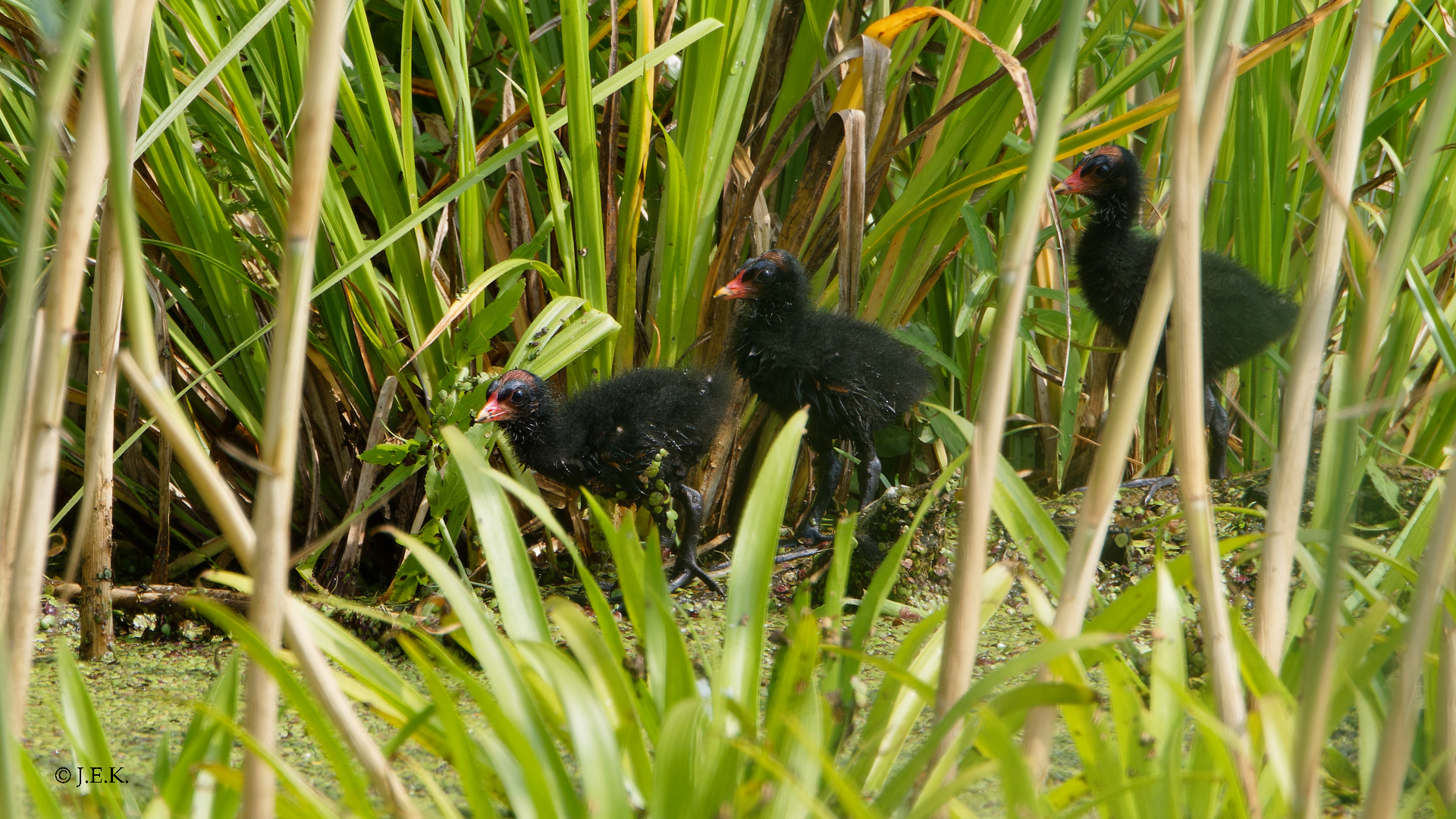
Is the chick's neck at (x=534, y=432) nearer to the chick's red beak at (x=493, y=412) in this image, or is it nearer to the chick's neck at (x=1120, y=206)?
the chick's red beak at (x=493, y=412)

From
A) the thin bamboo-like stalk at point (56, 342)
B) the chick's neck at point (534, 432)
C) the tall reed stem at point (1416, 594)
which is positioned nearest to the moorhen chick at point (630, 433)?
the chick's neck at point (534, 432)

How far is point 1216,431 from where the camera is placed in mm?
2852

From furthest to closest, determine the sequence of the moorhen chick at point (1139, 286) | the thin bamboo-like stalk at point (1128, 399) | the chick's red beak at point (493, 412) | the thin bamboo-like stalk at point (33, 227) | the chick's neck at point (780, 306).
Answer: the chick's neck at point (780, 306)
the moorhen chick at point (1139, 286)
the chick's red beak at point (493, 412)
the thin bamboo-like stalk at point (1128, 399)
the thin bamboo-like stalk at point (33, 227)

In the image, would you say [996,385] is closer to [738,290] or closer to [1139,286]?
[738,290]

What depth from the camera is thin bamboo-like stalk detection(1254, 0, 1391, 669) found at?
1.17 meters

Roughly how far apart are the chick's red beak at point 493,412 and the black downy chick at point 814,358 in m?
0.59

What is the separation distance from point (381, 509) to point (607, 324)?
0.99m

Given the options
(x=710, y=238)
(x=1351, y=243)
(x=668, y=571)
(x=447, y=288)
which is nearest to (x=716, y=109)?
(x=710, y=238)

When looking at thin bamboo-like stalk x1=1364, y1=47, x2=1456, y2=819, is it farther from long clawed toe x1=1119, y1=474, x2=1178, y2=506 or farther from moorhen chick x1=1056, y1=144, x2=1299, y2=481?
long clawed toe x1=1119, y1=474, x2=1178, y2=506

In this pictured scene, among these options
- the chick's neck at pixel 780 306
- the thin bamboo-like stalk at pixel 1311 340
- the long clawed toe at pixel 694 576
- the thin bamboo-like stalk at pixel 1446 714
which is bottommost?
the thin bamboo-like stalk at pixel 1446 714

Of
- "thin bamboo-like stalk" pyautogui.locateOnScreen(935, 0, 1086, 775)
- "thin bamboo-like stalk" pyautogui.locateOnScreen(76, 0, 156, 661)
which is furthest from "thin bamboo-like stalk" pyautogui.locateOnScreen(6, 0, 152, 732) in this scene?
"thin bamboo-like stalk" pyautogui.locateOnScreen(935, 0, 1086, 775)

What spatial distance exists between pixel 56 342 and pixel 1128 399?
0.98m

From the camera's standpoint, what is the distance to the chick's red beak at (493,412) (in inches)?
95.7

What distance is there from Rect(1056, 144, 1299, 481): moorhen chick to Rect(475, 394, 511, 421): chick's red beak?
1499 millimetres
